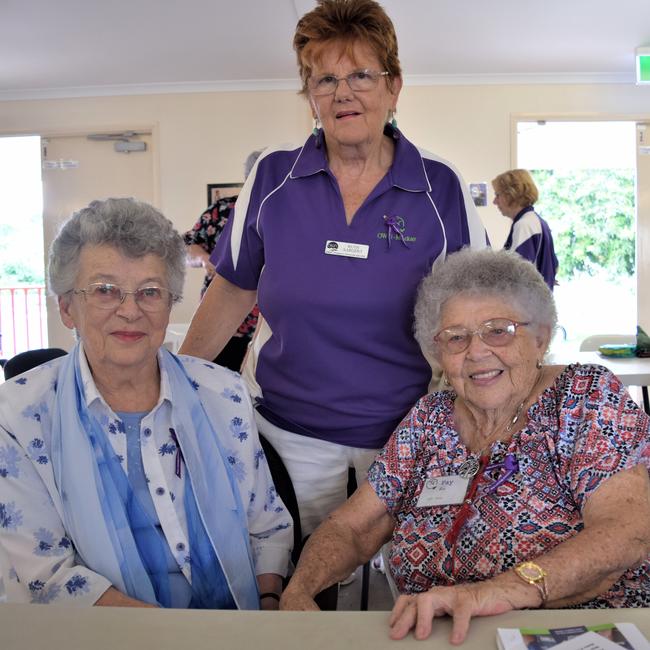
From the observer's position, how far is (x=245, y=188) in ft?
6.38

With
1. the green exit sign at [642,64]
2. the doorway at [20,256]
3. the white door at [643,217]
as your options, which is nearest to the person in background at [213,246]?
the green exit sign at [642,64]

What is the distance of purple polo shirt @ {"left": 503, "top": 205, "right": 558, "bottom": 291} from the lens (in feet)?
16.1

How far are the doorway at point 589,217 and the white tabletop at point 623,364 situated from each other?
21.3 feet

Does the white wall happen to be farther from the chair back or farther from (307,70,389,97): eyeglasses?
(307,70,389,97): eyeglasses

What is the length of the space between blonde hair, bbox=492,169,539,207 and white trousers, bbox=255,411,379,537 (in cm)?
390

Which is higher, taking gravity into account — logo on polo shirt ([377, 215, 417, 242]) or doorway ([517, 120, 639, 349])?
doorway ([517, 120, 639, 349])

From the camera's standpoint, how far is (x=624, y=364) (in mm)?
3623

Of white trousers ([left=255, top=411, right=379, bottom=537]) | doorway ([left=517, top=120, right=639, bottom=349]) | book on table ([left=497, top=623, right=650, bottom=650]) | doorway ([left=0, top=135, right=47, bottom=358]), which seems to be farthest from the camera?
doorway ([left=517, top=120, right=639, bottom=349])

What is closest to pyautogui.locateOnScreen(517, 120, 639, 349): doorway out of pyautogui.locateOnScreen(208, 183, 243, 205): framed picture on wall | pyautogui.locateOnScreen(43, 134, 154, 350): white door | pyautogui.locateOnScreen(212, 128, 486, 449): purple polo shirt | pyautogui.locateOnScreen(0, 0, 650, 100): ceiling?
pyautogui.locateOnScreen(0, 0, 650, 100): ceiling

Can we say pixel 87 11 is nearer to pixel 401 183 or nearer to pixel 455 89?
pixel 455 89

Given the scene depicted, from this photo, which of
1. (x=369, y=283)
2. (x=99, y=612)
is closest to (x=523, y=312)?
(x=369, y=283)

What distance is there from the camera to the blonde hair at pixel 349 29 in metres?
1.67

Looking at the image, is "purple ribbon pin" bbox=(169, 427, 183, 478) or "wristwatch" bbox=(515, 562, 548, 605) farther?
"purple ribbon pin" bbox=(169, 427, 183, 478)

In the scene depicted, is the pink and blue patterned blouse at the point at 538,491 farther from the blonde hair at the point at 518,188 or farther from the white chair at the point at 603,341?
the blonde hair at the point at 518,188
